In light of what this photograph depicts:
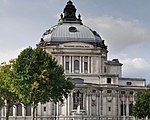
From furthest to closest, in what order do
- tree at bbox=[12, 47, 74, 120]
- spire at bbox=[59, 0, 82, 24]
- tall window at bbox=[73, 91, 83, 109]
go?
spire at bbox=[59, 0, 82, 24] < tall window at bbox=[73, 91, 83, 109] < tree at bbox=[12, 47, 74, 120]

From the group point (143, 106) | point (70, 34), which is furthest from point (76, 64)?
point (143, 106)

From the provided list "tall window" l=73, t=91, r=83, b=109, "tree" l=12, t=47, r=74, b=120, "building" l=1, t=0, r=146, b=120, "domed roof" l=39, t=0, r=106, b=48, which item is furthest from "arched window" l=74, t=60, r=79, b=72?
"tree" l=12, t=47, r=74, b=120

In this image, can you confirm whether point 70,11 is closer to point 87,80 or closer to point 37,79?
point 87,80

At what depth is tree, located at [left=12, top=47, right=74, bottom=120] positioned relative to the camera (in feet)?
266

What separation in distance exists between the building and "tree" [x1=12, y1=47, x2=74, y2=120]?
118 feet

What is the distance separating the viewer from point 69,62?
431 ft

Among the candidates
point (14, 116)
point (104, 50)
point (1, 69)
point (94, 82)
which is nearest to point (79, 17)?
point (104, 50)

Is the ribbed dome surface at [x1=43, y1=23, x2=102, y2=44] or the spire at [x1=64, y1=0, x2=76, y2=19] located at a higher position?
the spire at [x1=64, y1=0, x2=76, y2=19]

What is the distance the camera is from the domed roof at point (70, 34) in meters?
134

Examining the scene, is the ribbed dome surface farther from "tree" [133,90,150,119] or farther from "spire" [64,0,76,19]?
"tree" [133,90,150,119]

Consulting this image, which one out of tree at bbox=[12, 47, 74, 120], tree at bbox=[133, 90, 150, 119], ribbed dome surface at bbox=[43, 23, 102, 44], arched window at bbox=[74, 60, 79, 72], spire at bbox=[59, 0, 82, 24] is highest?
spire at bbox=[59, 0, 82, 24]

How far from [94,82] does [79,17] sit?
29576mm

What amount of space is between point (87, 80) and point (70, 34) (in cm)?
1538

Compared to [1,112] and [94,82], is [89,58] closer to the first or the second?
[94,82]
